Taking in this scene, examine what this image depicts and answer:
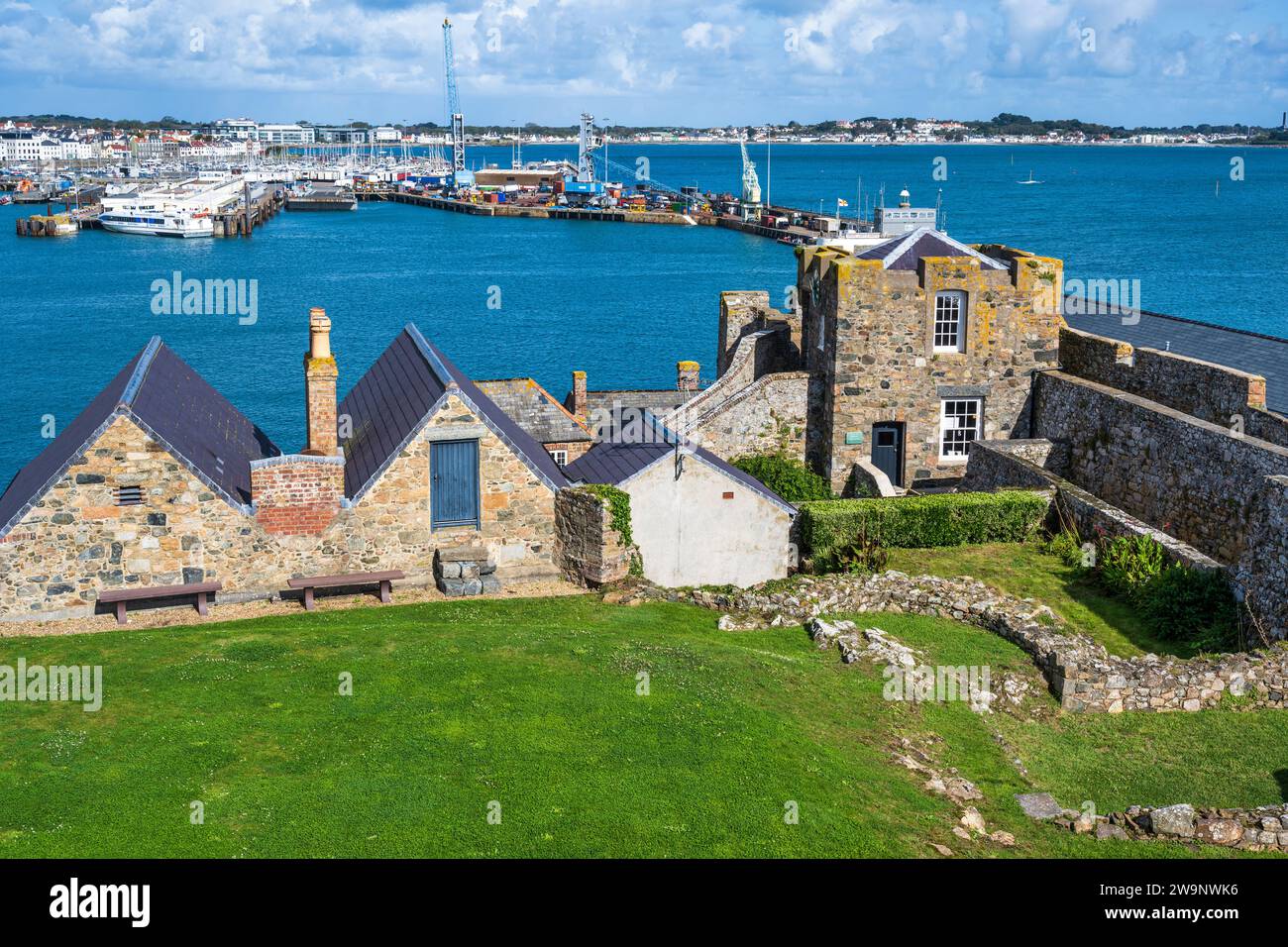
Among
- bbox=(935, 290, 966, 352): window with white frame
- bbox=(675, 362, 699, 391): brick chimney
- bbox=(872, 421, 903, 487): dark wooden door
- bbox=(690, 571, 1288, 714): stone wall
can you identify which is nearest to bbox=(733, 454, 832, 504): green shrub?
bbox=(872, 421, 903, 487): dark wooden door

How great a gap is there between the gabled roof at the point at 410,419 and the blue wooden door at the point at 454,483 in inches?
25.1

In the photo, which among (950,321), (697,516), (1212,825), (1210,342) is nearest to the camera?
(1212,825)

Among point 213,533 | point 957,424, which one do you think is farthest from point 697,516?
point 957,424

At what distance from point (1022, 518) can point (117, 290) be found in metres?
111

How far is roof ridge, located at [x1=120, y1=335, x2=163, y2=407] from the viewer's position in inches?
970

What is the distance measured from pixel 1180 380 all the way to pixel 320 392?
19.7 metres

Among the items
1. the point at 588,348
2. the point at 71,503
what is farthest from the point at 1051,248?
the point at 71,503

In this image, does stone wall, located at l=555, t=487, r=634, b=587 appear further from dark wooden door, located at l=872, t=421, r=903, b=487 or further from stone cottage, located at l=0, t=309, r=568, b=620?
dark wooden door, located at l=872, t=421, r=903, b=487

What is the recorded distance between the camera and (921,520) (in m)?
29.1

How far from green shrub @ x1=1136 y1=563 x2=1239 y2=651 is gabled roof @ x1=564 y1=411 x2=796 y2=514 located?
7.71 metres

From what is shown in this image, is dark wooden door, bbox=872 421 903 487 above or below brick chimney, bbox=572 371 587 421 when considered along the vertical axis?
below

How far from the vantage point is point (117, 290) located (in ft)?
402

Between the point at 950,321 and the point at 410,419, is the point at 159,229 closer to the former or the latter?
the point at 950,321

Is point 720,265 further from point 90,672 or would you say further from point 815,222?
point 90,672
